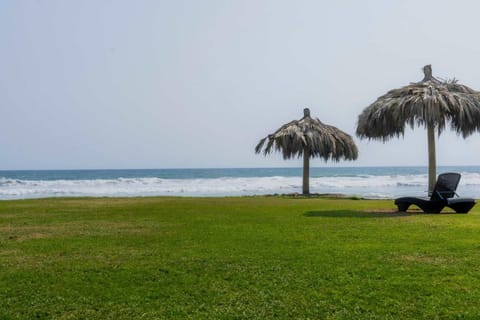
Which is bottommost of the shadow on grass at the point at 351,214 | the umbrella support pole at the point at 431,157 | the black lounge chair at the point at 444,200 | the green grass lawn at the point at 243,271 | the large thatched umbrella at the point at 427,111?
the green grass lawn at the point at 243,271

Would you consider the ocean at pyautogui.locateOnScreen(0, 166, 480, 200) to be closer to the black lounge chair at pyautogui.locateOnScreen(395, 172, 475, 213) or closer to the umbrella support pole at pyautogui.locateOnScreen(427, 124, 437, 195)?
the umbrella support pole at pyautogui.locateOnScreen(427, 124, 437, 195)

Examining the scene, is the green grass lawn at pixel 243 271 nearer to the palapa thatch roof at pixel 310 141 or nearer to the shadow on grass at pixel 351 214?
the shadow on grass at pixel 351 214

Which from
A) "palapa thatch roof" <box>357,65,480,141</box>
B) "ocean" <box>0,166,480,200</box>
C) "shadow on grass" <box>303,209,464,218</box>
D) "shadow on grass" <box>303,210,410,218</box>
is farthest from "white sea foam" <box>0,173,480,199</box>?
"shadow on grass" <box>303,210,410,218</box>

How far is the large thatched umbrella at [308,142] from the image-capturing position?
1867 cm

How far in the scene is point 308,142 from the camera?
1875cm

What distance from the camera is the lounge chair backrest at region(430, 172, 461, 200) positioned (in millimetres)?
10328

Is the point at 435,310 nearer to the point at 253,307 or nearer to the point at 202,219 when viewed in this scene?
the point at 253,307

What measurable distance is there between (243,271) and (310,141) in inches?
553

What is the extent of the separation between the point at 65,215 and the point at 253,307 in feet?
25.2

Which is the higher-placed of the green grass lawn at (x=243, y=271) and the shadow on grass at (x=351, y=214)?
the shadow on grass at (x=351, y=214)

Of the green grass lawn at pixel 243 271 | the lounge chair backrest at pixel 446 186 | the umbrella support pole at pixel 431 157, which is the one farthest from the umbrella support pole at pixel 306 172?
the green grass lawn at pixel 243 271

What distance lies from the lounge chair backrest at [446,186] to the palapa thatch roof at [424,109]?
2.69m

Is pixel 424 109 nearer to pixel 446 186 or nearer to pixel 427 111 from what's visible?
pixel 427 111

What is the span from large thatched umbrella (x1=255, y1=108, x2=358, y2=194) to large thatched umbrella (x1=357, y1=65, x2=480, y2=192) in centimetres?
459
